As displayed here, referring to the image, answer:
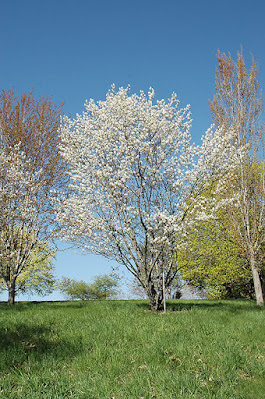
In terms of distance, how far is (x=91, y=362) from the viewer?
4.70 meters

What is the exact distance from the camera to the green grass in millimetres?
3861

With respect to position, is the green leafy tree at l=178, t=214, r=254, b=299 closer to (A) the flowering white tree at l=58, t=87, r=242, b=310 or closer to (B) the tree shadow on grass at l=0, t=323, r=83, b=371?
(A) the flowering white tree at l=58, t=87, r=242, b=310

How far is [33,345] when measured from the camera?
565 cm

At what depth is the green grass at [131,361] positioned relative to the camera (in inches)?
152

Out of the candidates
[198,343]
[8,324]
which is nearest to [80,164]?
[8,324]

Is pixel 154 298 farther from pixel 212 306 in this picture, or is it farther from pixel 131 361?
pixel 131 361

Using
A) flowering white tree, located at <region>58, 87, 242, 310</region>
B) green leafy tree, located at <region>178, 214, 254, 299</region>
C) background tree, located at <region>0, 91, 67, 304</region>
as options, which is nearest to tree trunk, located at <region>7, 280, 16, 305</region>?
background tree, located at <region>0, 91, 67, 304</region>

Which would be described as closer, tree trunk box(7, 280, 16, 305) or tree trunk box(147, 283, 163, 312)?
A: tree trunk box(147, 283, 163, 312)

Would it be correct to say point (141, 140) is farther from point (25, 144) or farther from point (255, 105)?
point (255, 105)

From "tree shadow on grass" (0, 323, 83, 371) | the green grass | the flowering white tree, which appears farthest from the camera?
the flowering white tree

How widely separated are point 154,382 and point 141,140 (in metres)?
7.52

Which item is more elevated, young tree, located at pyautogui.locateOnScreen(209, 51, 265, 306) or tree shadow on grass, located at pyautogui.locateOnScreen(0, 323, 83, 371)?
young tree, located at pyautogui.locateOnScreen(209, 51, 265, 306)

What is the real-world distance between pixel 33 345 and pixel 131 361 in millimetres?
1925

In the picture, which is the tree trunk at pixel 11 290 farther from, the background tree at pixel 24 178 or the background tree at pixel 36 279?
the background tree at pixel 36 279
